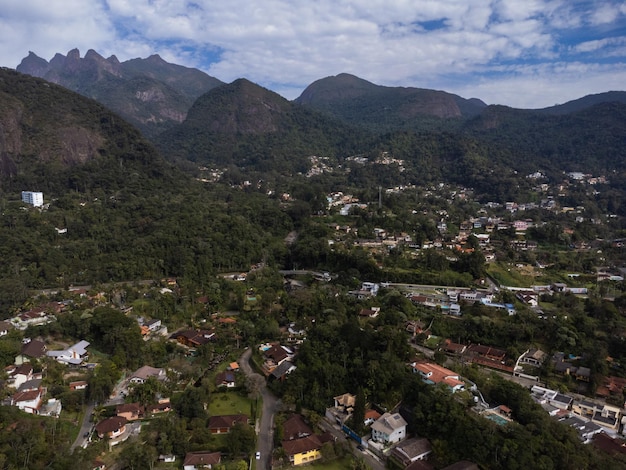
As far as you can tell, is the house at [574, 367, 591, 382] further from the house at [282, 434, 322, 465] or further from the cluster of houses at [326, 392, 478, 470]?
the house at [282, 434, 322, 465]

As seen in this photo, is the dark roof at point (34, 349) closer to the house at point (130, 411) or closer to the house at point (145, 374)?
the house at point (145, 374)

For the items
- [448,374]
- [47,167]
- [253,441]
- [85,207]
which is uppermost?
[47,167]

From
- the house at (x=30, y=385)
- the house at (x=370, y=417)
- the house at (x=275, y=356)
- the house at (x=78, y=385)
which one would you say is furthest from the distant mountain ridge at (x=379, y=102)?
the house at (x=30, y=385)

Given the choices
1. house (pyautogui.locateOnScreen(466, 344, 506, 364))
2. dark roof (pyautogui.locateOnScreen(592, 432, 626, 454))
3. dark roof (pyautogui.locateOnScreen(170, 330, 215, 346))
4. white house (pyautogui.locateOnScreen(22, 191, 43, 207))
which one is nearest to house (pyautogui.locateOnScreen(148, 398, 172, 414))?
dark roof (pyautogui.locateOnScreen(170, 330, 215, 346))

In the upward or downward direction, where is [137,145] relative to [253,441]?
upward

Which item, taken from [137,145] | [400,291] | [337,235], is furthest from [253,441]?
[137,145]

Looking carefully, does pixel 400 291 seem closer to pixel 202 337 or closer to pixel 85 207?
pixel 202 337
